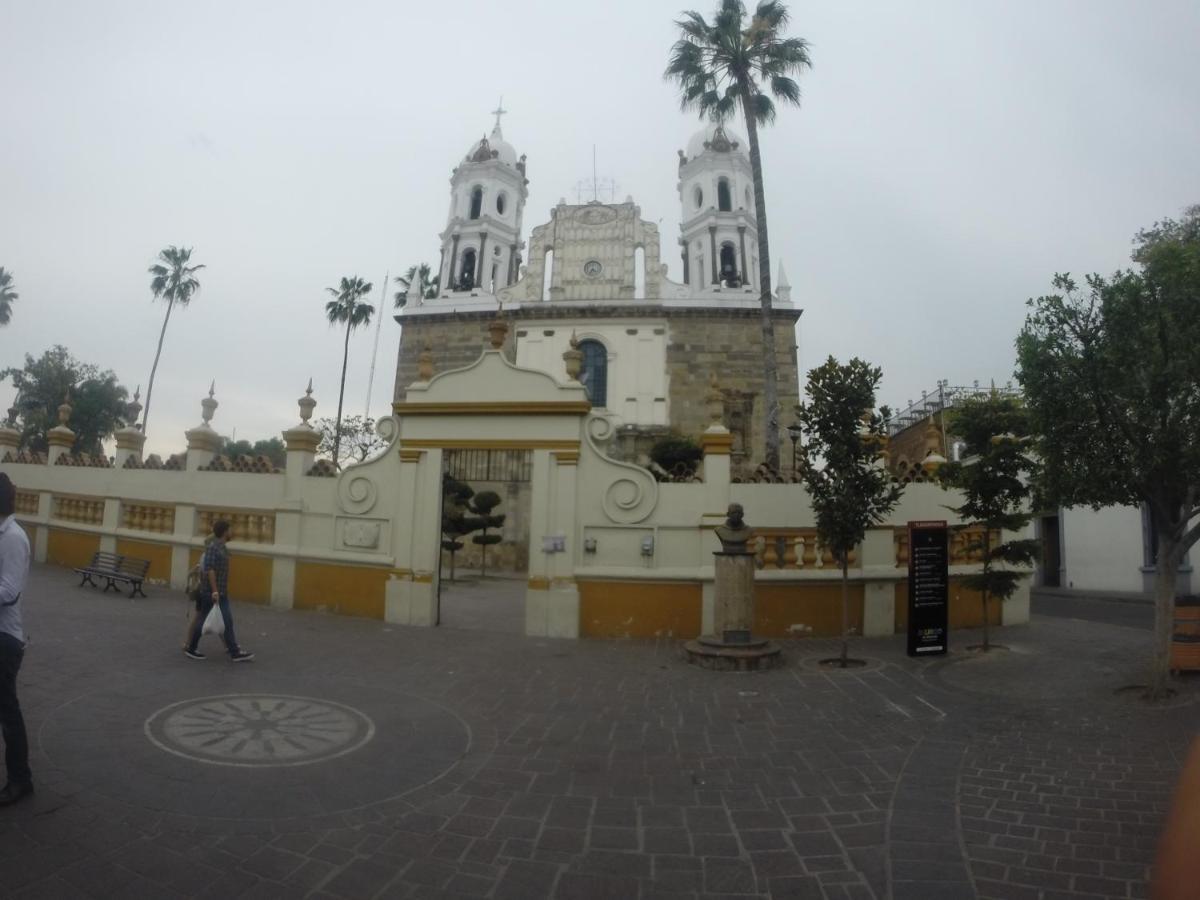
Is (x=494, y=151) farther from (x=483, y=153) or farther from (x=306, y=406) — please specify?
(x=306, y=406)

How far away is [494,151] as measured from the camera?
134 ft

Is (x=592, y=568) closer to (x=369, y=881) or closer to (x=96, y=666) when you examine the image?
(x=96, y=666)

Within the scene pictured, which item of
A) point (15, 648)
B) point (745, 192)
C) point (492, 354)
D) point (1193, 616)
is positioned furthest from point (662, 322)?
point (15, 648)

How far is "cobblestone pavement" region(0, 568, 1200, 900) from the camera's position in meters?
3.50

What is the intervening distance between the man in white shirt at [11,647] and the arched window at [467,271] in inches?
1407

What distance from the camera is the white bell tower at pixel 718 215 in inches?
1420

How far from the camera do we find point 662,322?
3005 cm

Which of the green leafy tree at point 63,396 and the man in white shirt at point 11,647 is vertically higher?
the green leafy tree at point 63,396

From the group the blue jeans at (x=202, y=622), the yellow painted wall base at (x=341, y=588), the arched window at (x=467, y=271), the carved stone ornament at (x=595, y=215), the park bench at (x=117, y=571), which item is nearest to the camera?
the blue jeans at (x=202, y=622)

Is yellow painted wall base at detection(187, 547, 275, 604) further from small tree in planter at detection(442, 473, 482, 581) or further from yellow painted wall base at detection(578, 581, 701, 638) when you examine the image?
small tree in planter at detection(442, 473, 482, 581)

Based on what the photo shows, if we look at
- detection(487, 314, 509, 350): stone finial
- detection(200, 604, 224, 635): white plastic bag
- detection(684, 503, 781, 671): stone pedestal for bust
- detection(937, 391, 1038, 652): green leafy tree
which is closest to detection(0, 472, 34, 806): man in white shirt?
detection(200, 604, 224, 635): white plastic bag

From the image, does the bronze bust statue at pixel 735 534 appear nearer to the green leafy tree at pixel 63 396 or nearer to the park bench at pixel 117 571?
the park bench at pixel 117 571

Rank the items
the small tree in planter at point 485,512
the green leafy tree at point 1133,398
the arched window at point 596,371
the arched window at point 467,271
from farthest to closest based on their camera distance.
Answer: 1. the arched window at point 467,271
2. the arched window at point 596,371
3. the small tree in planter at point 485,512
4. the green leafy tree at point 1133,398

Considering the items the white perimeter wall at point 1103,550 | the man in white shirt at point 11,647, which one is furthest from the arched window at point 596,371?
the man in white shirt at point 11,647
